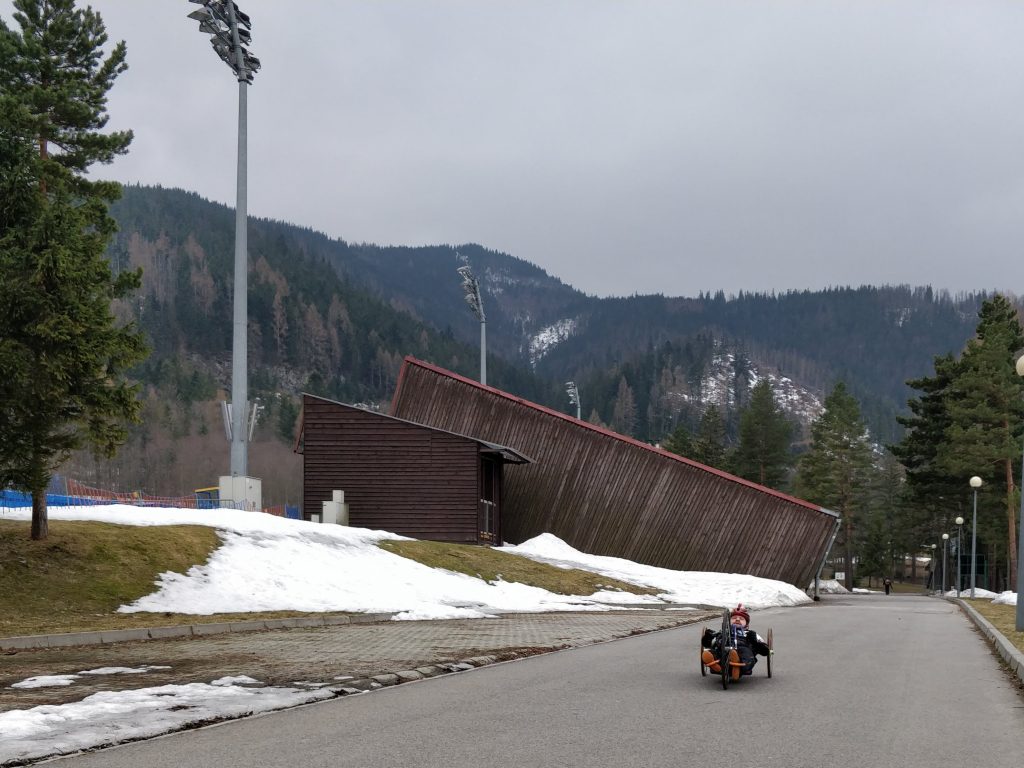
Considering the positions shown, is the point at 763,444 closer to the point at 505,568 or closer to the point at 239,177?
the point at 505,568

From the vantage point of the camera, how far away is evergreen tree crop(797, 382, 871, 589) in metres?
91.6

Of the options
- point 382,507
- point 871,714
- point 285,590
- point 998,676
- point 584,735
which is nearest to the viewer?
point 584,735

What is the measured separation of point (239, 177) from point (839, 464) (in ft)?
237

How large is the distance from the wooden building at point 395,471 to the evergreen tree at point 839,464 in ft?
188

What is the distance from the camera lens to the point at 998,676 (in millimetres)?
12859

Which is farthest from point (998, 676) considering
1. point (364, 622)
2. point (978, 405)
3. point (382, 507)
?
point (978, 405)

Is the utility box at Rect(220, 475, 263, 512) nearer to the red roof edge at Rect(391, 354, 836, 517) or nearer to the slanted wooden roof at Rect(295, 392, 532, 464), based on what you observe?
the slanted wooden roof at Rect(295, 392, 532, 464)

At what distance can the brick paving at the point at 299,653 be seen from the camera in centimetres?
1134

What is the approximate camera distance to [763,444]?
337 feet

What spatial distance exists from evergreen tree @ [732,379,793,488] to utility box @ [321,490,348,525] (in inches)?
2719

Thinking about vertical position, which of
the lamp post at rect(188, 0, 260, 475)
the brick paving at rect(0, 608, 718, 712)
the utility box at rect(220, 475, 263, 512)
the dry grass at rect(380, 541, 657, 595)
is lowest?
the dry grass at rect(380, 541, 657, 595)

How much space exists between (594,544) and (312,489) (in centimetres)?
1158

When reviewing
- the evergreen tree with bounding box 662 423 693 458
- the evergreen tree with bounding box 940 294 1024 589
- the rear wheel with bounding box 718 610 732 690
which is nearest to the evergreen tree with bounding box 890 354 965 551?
the evergreen tree with bounding box 940 294 1024 589

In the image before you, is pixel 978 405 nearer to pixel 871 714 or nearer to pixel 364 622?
pixel 364 622
